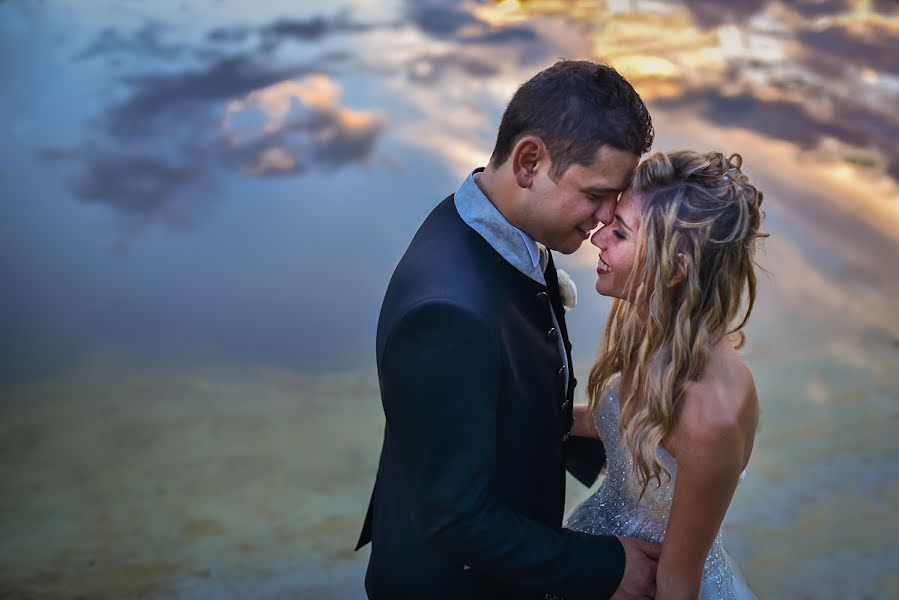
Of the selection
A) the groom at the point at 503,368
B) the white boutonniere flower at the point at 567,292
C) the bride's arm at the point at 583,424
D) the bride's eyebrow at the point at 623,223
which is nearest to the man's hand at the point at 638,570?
the groom at the point at 503,368

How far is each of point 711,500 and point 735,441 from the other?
0.12 meters

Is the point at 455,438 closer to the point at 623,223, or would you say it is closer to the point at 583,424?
the point at 623,223

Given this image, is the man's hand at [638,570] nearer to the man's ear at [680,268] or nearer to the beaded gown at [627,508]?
the beaded gown at [627,508]

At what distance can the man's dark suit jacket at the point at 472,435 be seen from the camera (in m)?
1.54

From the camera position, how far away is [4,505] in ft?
14.4

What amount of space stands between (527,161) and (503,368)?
0.39 m

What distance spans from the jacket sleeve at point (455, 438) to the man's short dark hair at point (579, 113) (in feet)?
1.22

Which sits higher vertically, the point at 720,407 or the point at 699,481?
the point at 720,407

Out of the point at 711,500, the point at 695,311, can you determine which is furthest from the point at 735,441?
the point at 695,311

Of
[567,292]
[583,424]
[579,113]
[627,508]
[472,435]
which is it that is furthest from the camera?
[583,424]

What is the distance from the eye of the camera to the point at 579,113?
1.65 meters

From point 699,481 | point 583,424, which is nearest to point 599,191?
point 699,481

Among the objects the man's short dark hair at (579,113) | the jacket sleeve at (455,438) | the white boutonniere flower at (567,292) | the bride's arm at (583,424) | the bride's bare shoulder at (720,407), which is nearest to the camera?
the jacket sleeve at (455,438)

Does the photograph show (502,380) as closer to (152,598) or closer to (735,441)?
(735,441)
